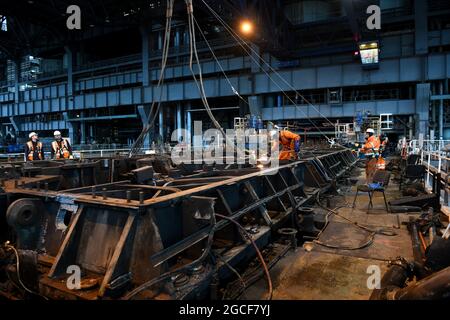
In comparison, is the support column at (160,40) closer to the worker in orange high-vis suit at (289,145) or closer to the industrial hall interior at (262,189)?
the industrial hall interior at (262,189)

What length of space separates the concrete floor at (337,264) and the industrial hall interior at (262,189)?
0.07 feet

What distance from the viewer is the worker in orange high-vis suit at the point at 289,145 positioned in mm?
7188

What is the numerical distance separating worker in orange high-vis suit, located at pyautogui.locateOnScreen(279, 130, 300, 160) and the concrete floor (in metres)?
2.47

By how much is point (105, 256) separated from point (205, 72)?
22.6 meters

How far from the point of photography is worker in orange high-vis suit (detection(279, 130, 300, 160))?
7.19m

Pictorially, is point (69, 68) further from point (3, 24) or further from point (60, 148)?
point (60, 148)

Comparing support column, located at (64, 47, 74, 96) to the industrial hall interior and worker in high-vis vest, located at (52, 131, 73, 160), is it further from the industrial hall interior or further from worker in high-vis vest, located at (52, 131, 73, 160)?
worker in high-vis vest, located at (52, 131, 73, 160)

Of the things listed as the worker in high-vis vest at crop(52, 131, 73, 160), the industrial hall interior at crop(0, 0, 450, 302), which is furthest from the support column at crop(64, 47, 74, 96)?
the worker in high-vis vest at crop(52, 131, 73, 160)

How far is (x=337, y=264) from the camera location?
3.33 metres

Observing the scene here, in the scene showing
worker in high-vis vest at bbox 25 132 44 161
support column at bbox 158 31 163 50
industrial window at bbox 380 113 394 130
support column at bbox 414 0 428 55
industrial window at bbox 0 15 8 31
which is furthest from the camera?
industrial window at bbox 0 15 8 31

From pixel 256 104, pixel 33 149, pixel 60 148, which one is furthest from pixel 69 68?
pixel 33 149

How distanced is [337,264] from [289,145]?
430 cm

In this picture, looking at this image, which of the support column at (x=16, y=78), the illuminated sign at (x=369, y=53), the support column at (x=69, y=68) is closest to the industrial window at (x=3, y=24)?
the support column at (x=16, y=78)
